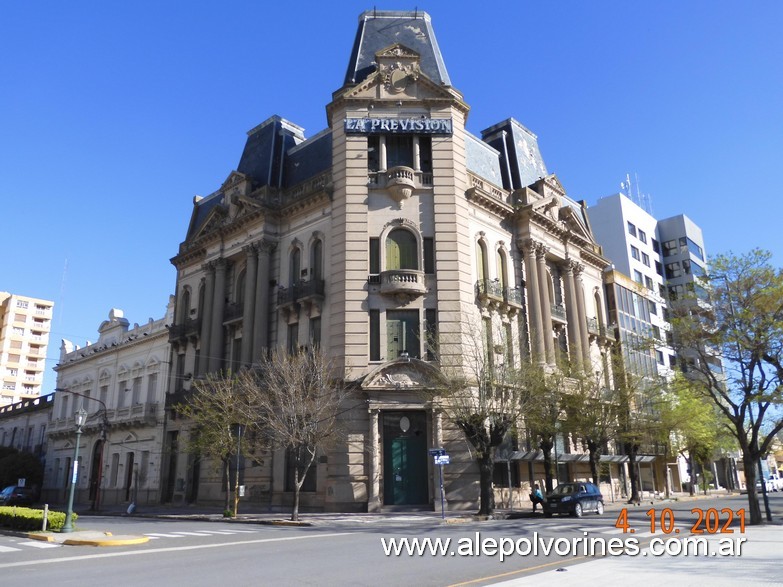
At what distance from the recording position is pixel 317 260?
34.5 metres

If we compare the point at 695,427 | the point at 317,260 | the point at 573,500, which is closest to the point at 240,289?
the point at 317,260

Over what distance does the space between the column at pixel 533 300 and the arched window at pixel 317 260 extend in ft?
40.2

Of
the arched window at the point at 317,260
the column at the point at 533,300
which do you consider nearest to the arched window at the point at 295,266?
the arched window at the point at 317,260

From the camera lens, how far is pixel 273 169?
39375 millimetres

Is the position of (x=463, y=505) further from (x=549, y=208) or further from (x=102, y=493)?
(x=102, y=493)

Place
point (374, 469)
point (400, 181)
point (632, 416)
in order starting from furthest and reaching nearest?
point (632, 416)
point (400, 181)
point (374, 469)

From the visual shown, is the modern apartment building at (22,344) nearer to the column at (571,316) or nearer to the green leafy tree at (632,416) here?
the column at (571,316)

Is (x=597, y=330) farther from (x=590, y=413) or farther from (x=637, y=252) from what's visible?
(x=637, y=252)

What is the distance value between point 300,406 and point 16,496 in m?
30.3

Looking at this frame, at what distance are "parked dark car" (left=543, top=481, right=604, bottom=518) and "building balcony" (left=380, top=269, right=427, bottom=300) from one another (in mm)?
11295

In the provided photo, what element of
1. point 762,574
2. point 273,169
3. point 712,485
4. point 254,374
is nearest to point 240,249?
point 273,169

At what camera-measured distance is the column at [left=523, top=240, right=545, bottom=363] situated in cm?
3581

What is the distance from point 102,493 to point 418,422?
94.3ft

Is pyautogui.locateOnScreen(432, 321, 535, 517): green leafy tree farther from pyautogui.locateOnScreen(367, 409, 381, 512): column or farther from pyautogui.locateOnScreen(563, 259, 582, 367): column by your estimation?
pyautogui.locateOnScreen(563, 259, 582, 367): column
